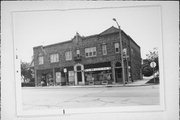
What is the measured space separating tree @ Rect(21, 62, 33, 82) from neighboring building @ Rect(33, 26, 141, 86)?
203mm

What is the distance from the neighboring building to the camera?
14.8ft

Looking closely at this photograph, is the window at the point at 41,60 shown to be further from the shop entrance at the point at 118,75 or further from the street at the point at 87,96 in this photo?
the shop entrance at the point at 118,75

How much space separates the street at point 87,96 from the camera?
431 centimetres

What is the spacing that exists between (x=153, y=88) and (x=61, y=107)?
205 cm

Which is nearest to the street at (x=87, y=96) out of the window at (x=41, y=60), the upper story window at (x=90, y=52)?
the window at (x=41, y=60)

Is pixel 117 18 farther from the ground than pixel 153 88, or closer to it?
farther from the ground

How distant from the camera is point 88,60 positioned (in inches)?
184

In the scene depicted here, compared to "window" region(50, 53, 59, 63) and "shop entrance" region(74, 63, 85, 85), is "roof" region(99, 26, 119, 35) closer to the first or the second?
"shop entrance" region(74, 63, 85, 85)

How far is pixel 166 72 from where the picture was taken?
4141 millimetres

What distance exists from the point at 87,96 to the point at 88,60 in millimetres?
826

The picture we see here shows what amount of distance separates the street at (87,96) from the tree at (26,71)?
26cm

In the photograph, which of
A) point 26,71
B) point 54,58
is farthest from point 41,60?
point 26,71

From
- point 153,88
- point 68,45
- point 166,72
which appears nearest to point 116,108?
point 153,88

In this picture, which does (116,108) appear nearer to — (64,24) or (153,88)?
(153,88)
